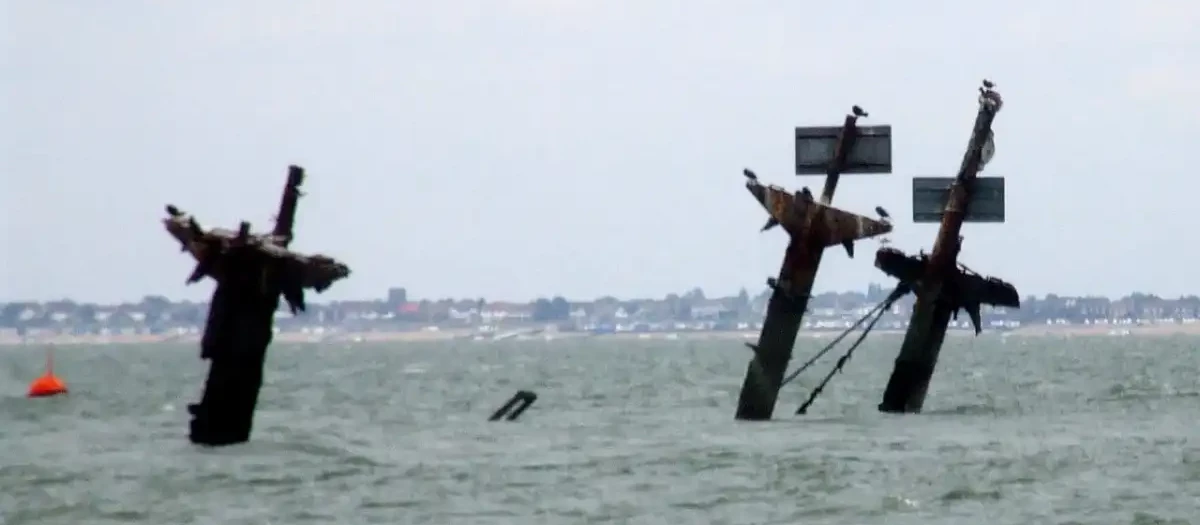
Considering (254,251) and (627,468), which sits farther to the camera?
(627,468)

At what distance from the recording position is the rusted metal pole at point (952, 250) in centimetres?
3328

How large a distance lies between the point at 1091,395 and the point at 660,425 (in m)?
17.7

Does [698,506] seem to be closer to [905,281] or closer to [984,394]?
[905,281]

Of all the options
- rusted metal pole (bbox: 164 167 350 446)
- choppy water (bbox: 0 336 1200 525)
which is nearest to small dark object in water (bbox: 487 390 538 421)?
choppy water (bbox: 0 336 1200 525)

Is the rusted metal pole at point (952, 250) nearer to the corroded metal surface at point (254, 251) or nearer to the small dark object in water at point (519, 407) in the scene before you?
the small dark object in water at point (519, 407)

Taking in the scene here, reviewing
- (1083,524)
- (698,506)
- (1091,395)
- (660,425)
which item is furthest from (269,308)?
(1091,395)

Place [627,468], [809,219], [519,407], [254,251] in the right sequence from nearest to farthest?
[254,251]
[809,219]
[627,468]
[519,407]

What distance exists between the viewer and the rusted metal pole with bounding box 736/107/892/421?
30.0 m

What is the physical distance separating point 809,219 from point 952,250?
14.0 ft

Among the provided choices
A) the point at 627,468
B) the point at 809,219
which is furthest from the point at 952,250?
the point at 627,468

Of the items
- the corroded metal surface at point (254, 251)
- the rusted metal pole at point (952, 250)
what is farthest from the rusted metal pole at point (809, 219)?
the corroded metal surface at point (254, 251)

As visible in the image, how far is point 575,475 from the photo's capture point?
2938 centimetres

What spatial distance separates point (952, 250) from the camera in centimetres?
3341

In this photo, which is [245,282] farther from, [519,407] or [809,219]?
[519,407]
